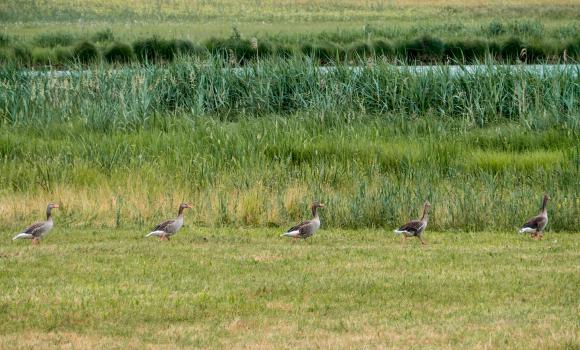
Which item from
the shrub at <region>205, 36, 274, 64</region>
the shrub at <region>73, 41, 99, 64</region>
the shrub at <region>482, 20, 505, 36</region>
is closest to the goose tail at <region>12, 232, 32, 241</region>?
the shrub at <region>205, 36, 274, 64</region>

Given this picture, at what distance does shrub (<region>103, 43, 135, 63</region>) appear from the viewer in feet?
144

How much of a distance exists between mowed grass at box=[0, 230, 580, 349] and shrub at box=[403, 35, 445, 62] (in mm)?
30653

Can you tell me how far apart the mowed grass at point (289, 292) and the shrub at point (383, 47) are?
30.2 metres

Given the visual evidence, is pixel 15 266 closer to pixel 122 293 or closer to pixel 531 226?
pixel 122 293

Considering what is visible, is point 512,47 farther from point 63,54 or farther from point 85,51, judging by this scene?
point 63,54

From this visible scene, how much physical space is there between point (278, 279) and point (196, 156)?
8.45m

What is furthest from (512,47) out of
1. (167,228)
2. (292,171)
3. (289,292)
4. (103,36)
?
(289,292)

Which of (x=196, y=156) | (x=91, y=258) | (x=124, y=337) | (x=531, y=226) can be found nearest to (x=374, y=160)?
(x=196, y=156)

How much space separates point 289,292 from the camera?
1149 cm

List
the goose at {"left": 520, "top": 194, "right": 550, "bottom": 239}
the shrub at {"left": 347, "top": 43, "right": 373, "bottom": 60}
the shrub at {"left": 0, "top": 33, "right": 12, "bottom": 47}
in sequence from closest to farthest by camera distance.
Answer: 1. the goose at {"left": 520, "top": 194, "right": 550, "bottom": 239}
2. the shrub at {"left": 347, "top": 43, "right": 373, "bottom": 60}
3. the shrub at {"left": 0, "top": 33, "right": 12, "bottom": 47}

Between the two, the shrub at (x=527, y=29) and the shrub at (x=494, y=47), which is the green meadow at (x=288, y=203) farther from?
the shrub at (x=527, y=29)

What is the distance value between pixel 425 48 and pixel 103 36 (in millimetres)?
15120

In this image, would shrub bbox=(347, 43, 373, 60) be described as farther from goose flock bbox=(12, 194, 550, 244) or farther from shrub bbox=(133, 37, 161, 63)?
goose flock bbox=(12, 194, 550, 244)

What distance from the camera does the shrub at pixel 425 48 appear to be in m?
45.2
